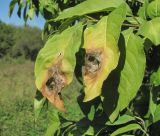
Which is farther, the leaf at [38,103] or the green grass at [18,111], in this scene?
the green grass at [18,111]

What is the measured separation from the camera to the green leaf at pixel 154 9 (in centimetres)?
131

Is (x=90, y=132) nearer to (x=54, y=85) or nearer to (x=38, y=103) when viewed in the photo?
(x=38, y=103)

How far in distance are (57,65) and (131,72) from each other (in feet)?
0.59

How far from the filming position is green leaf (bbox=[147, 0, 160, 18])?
51.4 inches

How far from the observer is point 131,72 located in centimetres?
116

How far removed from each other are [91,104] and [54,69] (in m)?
0.45

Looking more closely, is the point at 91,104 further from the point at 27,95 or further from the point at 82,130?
the point at 27,95

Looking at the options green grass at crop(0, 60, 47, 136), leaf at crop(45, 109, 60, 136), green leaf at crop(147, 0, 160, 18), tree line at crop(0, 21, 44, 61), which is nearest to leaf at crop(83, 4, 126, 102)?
green leaf at crop(147, 0, 160, 18)

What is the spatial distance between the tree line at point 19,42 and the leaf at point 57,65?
1615 inches

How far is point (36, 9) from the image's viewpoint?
3113mm

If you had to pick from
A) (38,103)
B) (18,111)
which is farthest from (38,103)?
(18,111)

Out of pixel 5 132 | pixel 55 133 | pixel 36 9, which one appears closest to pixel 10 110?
pixel 5 132

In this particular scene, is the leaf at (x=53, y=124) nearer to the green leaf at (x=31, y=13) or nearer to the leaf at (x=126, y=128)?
the leaf at (x=126, y=128)

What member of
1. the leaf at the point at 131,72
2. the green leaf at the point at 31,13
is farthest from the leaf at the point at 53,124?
the green leaf at the point at 31,13
